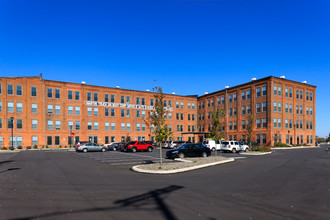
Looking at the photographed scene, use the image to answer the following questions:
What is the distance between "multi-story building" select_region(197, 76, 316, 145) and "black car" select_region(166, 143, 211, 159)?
1123 inches

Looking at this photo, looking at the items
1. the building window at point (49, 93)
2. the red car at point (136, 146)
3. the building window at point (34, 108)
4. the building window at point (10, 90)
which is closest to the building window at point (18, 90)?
the building window at point (10, 90)

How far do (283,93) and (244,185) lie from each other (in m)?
50.2

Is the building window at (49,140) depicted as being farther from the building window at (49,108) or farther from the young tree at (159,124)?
the young tree at (159,124)

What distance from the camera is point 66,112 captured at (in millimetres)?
53719

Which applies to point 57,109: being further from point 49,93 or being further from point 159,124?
point 159,124

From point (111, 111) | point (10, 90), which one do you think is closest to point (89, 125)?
point (111, 111)

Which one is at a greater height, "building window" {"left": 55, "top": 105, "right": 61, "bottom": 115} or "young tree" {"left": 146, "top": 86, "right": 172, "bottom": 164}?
"building window" {"left": 55, "top": 105, "right": 61, "bottom": 115}

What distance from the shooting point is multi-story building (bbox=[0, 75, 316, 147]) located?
48906 mm

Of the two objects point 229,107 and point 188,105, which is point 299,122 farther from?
point 188,105

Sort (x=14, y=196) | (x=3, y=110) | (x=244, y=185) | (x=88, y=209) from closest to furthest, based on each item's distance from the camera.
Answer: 1. (x=88, y=209)
2. (x=14, y=196)
3. (x=244, y=185)
4. (x=3, y=110)

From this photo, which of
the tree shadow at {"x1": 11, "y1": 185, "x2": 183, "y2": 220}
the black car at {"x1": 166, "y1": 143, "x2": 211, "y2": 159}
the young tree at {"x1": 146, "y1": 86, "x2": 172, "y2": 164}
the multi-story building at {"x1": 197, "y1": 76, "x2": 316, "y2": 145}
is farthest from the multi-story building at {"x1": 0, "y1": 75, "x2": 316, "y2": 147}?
the tree shadow at {"x1": 11, "y1": 185, "x2": 183, "y2": 220}

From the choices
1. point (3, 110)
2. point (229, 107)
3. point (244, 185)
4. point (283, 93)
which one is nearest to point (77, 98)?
point (3, 110)

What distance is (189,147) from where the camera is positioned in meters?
24.2

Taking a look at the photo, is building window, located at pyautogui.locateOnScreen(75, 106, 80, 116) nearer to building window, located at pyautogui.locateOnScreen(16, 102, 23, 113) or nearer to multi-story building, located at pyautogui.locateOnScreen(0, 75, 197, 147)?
multi-story building, located at pyautogui.locateOnScreen(0, 75, 197, 147)
